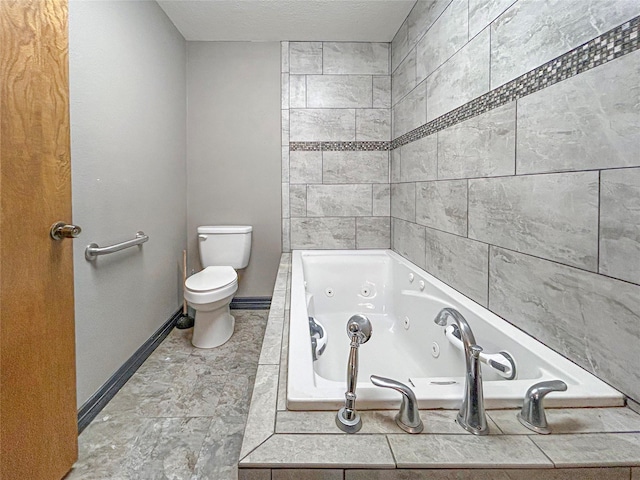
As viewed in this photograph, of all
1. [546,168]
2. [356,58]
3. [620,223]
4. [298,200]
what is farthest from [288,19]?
[620,223]

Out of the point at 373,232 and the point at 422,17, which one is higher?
the point at 422,17

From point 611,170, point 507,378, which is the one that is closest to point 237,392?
point 507,378

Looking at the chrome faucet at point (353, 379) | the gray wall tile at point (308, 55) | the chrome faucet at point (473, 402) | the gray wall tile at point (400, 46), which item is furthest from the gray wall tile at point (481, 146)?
the gray wall tile at point (308, 55)

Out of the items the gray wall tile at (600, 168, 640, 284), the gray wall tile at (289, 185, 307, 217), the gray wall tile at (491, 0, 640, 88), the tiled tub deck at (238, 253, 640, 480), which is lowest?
the tiled tub deck at (238, 253, 640, 480)

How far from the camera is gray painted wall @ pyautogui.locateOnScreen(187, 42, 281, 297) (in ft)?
10.1

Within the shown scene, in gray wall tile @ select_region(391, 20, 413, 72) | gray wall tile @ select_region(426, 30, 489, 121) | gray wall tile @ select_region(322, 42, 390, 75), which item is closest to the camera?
gray wall tile @ select_region(426, 30, 489, 121)

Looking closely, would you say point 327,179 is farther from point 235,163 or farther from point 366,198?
point 235,163

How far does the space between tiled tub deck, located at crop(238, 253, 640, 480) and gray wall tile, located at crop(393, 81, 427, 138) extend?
1.88 m

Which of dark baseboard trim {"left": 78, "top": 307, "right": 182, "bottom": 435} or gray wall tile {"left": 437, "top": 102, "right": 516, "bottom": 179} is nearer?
gray wall tile {"left": 437, "top": 102, "right": 516, "bottom": 179}

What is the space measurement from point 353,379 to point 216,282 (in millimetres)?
1780

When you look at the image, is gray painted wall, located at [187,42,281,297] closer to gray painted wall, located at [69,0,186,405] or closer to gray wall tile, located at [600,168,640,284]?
gray painted wall, located at [69,0,186,405]

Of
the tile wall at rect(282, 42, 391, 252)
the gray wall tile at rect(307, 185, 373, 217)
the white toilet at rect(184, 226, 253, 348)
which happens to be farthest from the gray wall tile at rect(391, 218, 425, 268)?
the white toilet at rect(184, 226, 253, 348)

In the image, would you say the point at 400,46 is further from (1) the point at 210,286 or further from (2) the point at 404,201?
(1) the point at 210,286

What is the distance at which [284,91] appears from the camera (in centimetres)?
310
